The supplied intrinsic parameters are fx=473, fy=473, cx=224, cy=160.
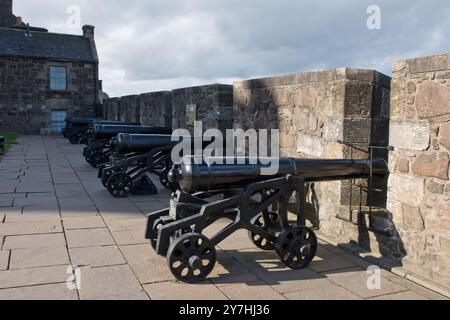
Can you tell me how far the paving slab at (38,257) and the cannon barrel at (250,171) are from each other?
3.94ft

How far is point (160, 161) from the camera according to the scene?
7637mm

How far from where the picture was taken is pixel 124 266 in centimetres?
398

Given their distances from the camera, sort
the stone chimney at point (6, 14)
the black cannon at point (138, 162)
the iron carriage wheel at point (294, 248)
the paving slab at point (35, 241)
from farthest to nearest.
A: the stone chimney at point (6, 14) < the black cannon at point (138, 162) < the paving slab at point (35, 241) < the iron carriage wheel at point (294, 248)

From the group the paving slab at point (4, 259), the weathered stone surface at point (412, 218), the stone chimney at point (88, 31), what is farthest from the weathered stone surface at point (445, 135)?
the stone chimney at point (88, 31)

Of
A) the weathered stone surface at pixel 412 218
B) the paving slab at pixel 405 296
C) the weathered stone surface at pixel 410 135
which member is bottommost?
the paving slab at pixel 405 296

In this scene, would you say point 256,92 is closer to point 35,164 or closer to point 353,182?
point 353,182

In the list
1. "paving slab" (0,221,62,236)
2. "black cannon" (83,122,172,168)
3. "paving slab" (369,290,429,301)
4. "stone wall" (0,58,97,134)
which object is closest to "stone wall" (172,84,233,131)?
"black cannon" (83,122,172,168)

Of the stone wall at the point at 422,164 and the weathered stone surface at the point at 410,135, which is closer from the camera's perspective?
the stone wall at the point at 422,164

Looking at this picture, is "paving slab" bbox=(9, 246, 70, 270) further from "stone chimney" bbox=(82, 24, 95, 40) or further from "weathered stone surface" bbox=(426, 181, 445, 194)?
"stone chimney" bbox=(82, 24, 95, 40)

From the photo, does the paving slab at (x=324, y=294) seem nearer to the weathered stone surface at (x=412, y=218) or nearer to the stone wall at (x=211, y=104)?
the weathered stone surface at (x=412, y=218)

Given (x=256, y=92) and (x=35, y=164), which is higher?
(x=256, y=92)

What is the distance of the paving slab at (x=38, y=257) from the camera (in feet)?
13.0

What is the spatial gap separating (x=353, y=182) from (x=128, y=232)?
8.03 ft
